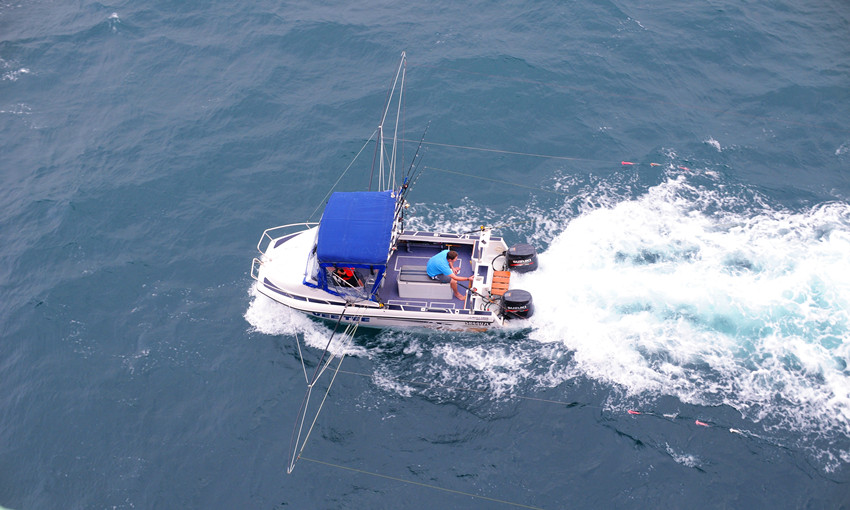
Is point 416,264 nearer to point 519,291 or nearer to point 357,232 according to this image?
point 357,232

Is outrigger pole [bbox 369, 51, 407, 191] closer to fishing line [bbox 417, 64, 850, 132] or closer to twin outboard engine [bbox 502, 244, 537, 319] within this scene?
fishing line [bbox 417, 64, 850, 132]

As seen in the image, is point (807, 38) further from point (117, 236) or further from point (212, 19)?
point (117, 236)

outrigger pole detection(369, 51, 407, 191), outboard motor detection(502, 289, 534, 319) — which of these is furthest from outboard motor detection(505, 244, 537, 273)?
outrigger pole detection(369, 51, 407, 191)

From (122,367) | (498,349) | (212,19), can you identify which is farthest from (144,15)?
(498,349)

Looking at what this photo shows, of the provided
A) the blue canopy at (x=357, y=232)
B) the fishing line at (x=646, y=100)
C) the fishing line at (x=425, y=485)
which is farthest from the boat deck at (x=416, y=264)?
the fishing line at (x=646, y=100)

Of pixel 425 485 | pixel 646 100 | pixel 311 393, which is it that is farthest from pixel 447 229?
pixel 646 100

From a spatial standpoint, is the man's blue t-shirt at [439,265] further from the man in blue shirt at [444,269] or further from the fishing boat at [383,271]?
the fishing boat at [383,271]
